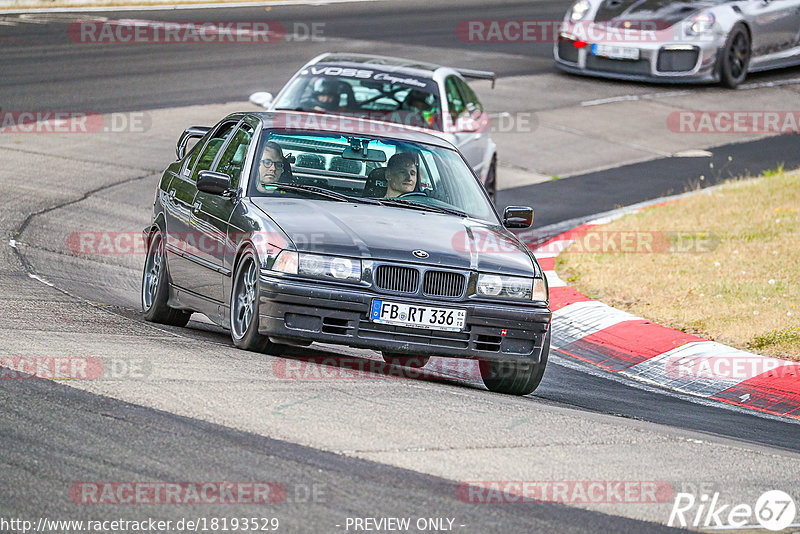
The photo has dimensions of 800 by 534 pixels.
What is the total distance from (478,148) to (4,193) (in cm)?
493

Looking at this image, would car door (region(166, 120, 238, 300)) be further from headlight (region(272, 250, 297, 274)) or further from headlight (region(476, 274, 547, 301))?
headlight (region(476, 274, 547, 301))

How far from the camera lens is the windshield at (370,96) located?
45.4ft

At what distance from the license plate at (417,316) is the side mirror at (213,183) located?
1524 mm

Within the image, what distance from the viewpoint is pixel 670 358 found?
31.3ft

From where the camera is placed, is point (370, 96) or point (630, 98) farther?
point (630, 98)

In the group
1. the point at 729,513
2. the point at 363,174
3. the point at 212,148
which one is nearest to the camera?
the point at 729,513

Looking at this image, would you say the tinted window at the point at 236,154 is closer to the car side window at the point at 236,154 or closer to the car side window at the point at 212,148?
the car side window at the point at 236,154

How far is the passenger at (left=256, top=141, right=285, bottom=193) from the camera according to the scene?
827 centimetres

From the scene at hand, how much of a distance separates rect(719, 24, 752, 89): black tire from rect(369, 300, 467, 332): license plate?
14865 millimetres

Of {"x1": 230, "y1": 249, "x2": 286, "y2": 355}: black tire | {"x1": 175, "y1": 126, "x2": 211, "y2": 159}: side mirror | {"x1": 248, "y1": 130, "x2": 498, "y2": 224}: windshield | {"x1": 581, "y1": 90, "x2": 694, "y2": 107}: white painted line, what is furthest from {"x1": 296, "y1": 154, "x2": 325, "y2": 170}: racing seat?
{"x1": 581, "y1": 90, "x2": 694, "y2": 107}: white painted line

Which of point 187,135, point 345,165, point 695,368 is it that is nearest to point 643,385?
point 695,368

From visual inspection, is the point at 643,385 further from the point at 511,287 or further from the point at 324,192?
the point at 324,192

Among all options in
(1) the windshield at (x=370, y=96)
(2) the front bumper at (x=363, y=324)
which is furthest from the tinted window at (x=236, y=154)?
(1) the windshield at (x=370, y=96)

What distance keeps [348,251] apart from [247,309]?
0.75 m
